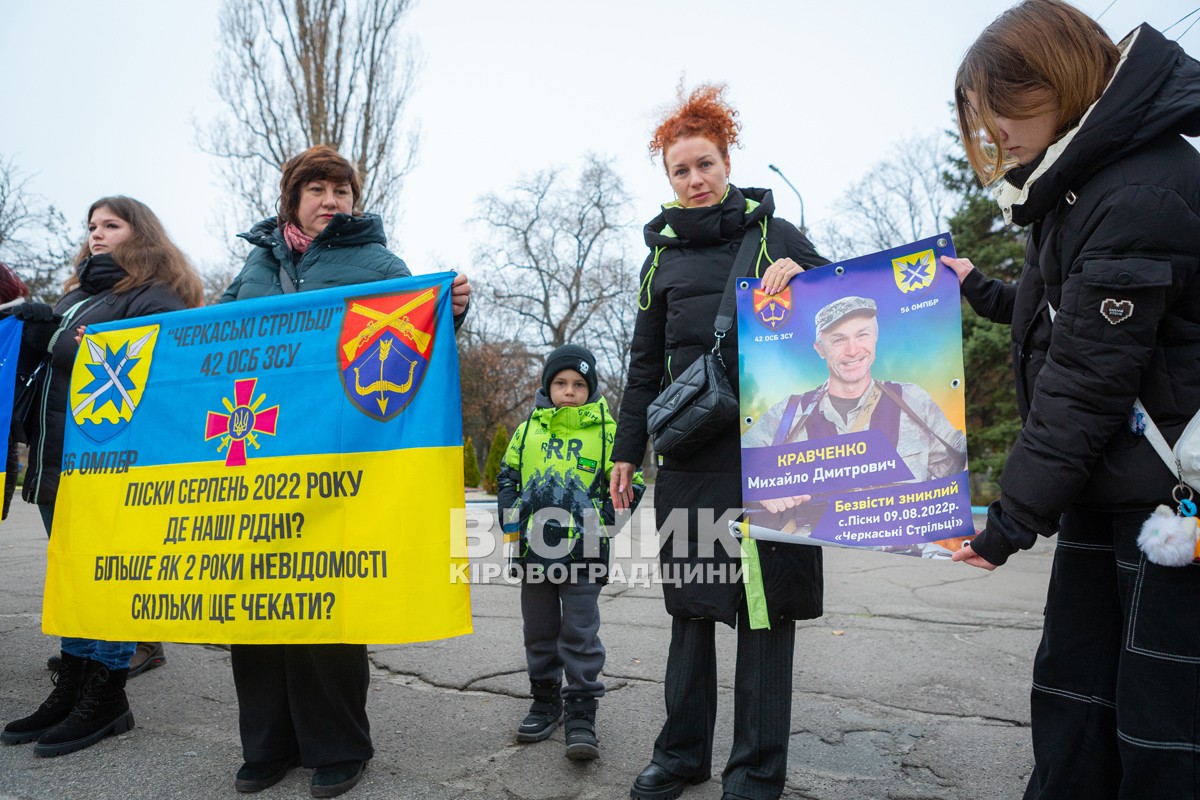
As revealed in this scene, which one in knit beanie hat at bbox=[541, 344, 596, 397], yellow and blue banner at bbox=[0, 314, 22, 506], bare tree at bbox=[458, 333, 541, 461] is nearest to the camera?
yellow and blue banner at bbox=[0, 314, 22, 506]

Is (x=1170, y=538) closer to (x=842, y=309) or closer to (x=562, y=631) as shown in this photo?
(x=842, y=309)

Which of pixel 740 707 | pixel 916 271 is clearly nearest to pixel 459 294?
pixel 916 271

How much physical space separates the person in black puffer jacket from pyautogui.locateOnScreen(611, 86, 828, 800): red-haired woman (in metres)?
0.78

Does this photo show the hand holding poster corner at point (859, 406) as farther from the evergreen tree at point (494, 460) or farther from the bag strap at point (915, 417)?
the evergreen tree at point (494, 460)

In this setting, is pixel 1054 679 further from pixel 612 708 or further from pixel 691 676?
pixel 612 708

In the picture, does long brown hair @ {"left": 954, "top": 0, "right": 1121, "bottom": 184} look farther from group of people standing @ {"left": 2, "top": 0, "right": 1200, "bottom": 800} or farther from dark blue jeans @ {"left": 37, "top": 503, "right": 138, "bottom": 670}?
dark blue jeans @ {"left": 37, "top": 503, "right": 138, "bottom": 670}

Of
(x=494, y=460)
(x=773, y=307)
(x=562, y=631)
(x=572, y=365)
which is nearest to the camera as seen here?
(x=773, y=307)

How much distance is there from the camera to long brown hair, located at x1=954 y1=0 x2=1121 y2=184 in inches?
74.3

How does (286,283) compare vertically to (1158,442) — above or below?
above

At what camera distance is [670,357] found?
9.70 feet

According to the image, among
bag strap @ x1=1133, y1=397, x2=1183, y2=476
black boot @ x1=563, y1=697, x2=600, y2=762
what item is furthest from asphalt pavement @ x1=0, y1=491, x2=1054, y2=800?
bag strap @ x1=1133, y1=397, x2=1183, y2=476

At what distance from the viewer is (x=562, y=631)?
11.7ft

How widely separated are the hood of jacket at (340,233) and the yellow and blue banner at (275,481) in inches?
11.1

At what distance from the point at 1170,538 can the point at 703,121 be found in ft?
6.37
